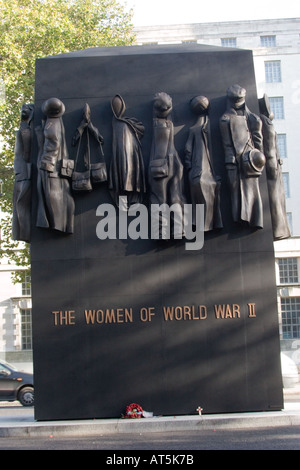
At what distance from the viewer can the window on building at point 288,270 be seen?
160ft

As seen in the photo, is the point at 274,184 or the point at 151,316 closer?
the point at 151,316

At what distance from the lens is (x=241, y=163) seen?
516 inches

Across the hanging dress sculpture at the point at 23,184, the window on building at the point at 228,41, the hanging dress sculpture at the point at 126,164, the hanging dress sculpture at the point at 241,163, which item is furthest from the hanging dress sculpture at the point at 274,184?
the window on building at the point at 228,41

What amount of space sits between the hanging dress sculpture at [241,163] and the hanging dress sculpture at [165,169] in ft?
3.34

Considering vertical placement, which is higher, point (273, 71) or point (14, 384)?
point (273, 71)

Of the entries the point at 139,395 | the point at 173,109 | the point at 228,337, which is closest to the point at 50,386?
the point at 139,395

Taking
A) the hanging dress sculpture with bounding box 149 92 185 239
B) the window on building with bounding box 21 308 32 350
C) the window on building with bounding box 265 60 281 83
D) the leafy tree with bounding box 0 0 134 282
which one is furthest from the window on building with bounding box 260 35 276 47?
the hanging dress sculpture with bounding box 149 92 185 239

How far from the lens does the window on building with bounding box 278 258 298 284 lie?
48688 millimetres

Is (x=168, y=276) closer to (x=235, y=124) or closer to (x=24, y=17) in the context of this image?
(x=235, y=124)

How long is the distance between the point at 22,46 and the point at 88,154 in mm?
22240

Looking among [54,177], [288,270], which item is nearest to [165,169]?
[54,177]

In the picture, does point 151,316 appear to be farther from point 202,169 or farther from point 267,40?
point 267,40
